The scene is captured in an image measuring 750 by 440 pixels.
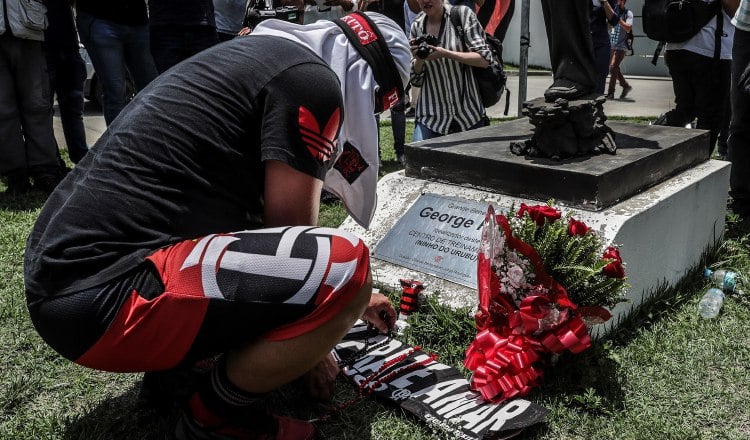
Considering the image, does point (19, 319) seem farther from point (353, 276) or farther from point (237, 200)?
point (353, 276)

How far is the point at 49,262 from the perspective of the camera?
65.2 inches

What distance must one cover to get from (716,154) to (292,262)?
16.5 feet

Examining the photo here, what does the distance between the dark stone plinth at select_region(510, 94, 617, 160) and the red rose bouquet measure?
757mm

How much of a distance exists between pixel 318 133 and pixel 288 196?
0.60 feet

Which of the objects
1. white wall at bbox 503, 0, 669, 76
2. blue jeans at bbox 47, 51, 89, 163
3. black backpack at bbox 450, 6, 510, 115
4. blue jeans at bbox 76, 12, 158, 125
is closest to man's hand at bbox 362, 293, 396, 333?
black backpack at bbox 450, 6, 510, 115

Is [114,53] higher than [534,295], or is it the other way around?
[114,53]

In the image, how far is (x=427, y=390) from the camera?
2.30 m

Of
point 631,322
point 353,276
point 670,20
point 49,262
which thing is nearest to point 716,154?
point 670,20

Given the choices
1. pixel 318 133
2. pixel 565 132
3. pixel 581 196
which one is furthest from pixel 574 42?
pixel 318 133

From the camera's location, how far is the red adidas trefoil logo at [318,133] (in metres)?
1.72

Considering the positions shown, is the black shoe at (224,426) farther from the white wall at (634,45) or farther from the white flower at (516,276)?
the white wall at (634,45)

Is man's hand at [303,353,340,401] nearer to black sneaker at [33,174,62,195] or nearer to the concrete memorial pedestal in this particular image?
the concrete memorial pedestal

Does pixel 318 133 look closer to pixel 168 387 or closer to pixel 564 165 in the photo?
pixel 168 387

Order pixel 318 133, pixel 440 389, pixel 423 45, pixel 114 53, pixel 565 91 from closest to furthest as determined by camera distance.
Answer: pixel 318 133 < pixel 440 389 < pixel 565 91 < pixel 423 45 < pixel 114 53
